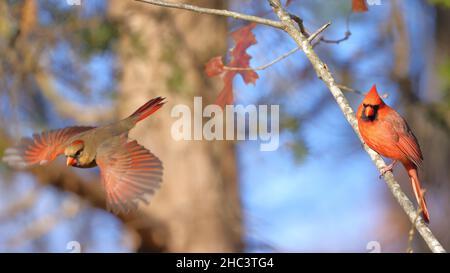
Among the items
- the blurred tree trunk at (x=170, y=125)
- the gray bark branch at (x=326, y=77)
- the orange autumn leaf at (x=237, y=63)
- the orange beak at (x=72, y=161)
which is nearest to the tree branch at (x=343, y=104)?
the gray bark branch at (x=326, y=77)

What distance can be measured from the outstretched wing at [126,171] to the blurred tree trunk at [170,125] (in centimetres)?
256

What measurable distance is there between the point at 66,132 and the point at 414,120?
3.23 m

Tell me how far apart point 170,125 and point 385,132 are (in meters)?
2.52

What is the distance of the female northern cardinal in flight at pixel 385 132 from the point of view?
53.7 inches

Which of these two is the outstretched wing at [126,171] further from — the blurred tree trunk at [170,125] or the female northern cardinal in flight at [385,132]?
the blurred tree trunk at [170,125]

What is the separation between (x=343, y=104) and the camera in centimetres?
138

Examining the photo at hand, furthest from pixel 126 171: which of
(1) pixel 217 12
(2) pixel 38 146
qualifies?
(1) pixel 217 12

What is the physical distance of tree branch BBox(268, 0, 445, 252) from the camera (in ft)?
3.87

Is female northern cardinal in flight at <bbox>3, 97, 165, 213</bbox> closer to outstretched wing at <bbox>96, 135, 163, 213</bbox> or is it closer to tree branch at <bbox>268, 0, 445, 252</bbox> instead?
outstretched wing at <bbox>96, 135, 163, 213</bbox>

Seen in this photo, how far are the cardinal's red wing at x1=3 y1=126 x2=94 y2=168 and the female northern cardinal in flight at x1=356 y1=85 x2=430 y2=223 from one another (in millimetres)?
544

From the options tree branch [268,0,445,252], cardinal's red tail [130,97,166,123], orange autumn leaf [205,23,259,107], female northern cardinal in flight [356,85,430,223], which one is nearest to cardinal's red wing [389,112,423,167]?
female northern cardinal in flight [356,85,430,223]

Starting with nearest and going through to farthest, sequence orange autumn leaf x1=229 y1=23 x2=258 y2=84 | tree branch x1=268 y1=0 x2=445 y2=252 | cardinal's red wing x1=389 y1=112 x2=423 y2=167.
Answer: tree branch x1=268 y1=0 x2=445 y2=252 < cardinal's red wing x1=389 y1=112 x2=423 y2=167 < orange autumn leaf x1=229 y1=23 x2=258 y2=84

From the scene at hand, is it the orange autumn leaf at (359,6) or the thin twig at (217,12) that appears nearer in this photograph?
the thin twig at (217,12)
